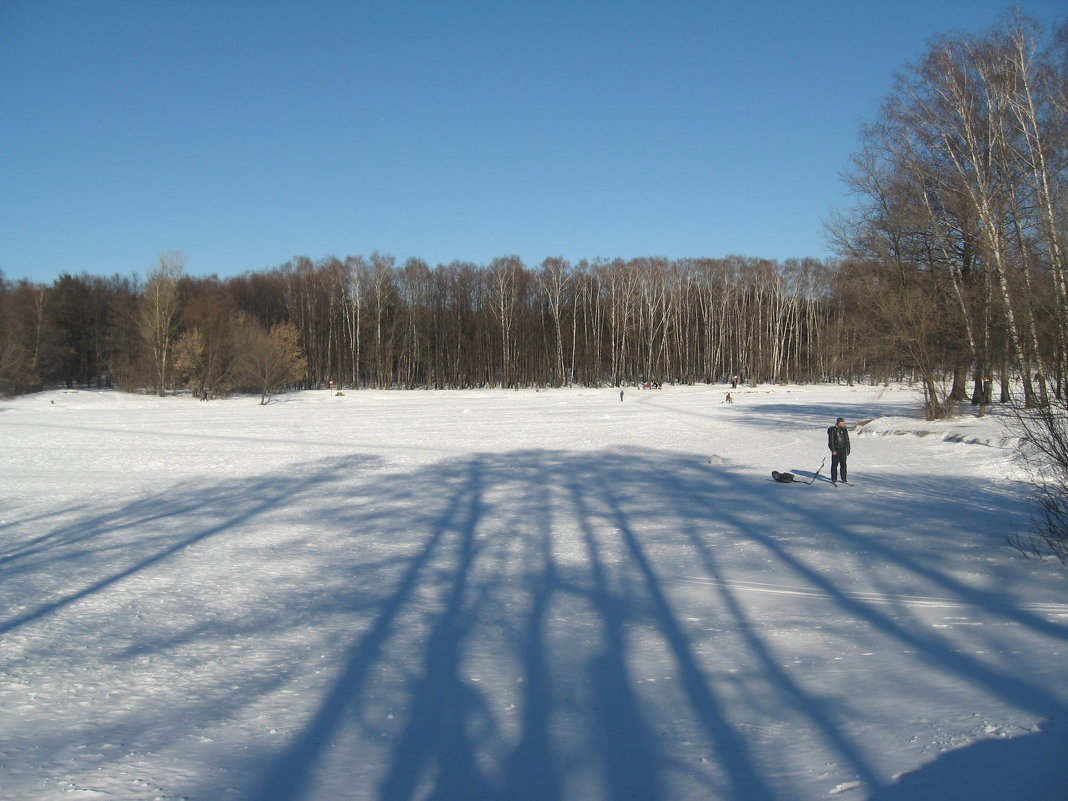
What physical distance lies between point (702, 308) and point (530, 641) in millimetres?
76235

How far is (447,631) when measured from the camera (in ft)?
24.4

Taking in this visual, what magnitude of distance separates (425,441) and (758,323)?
6052 centimetres

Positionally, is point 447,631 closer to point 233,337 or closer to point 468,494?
point 468,494

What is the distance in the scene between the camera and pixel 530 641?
23.6ft

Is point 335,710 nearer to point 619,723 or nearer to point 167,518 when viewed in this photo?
point 619,723

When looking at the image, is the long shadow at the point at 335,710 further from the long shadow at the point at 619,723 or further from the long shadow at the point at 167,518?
the long shadow at the point at 167,518

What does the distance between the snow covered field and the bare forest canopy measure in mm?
3455

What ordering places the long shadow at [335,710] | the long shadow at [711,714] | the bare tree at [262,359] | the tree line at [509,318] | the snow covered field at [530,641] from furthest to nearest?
the tree line at [509,318], the bare tree at [262,359], the snow covered field at [530,641], the long shadow at [335,710], the long shadow at [711,714]

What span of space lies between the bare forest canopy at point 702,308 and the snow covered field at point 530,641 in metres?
3.45

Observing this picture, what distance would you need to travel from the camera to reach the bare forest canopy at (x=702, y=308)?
1870cm

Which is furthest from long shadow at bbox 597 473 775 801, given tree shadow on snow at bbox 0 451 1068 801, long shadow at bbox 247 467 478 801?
long shadow at bbox 247 467 478 801

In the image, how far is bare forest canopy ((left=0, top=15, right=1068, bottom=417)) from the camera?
18.7 metres

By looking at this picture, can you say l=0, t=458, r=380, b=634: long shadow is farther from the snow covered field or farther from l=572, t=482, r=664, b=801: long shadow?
l=572, t=482, r=664, b=801: long shadow

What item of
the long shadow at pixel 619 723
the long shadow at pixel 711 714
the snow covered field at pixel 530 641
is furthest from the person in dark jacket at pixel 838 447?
the long shadow at pixel 619 723
